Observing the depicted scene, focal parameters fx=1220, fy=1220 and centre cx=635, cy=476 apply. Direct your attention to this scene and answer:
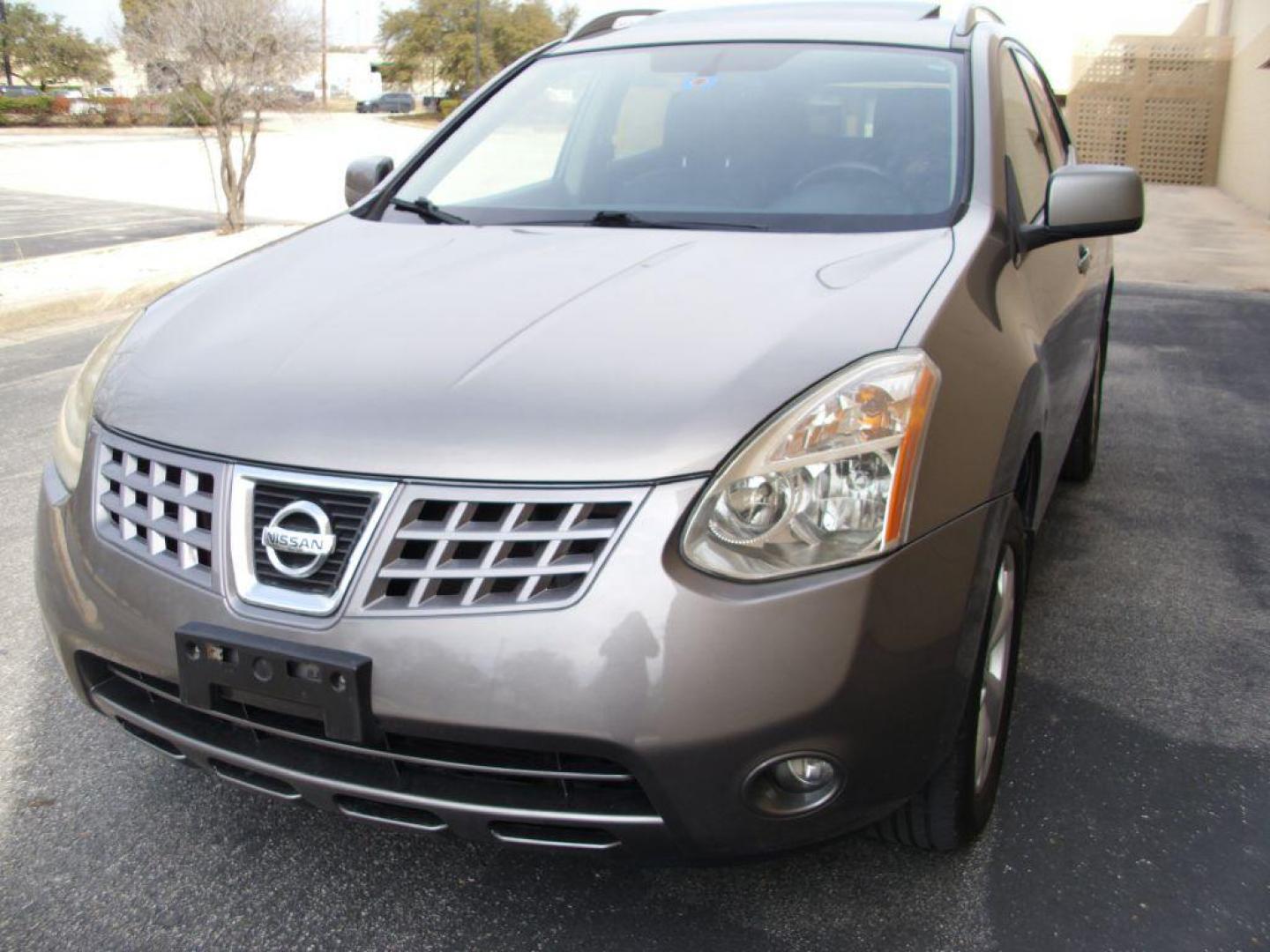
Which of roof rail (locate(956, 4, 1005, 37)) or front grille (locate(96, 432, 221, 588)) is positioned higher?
roof rail (locate(956, 4, 1005, 37))

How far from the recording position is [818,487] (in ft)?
6.11

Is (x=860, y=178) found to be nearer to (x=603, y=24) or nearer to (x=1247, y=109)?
(x=603, y=24)

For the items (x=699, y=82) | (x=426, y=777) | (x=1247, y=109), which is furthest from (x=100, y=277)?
(x=1247, y=109)

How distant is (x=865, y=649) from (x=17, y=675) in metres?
2.36

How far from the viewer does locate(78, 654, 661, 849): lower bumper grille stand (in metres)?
1.85

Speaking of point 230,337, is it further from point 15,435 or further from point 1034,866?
point 15,435

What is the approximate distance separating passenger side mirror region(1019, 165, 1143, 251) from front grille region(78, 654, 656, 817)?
5.28 feet

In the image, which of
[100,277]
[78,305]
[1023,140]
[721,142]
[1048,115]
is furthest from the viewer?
[100,277]

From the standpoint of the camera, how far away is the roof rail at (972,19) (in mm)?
3410

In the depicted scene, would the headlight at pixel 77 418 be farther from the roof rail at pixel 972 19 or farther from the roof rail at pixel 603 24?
the roof rail at pixel 972 19

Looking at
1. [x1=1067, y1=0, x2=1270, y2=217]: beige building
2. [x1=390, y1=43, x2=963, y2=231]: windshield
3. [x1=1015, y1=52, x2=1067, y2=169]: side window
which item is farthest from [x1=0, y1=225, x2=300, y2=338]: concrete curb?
[x1=1067, y1=0, x2=1270, y2=217]: beige building

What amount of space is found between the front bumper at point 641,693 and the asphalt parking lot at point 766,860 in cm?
22

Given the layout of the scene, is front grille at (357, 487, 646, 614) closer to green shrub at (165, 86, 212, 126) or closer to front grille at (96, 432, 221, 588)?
front grille at (96, 432, 221, 588)

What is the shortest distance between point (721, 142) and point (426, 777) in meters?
1.89
